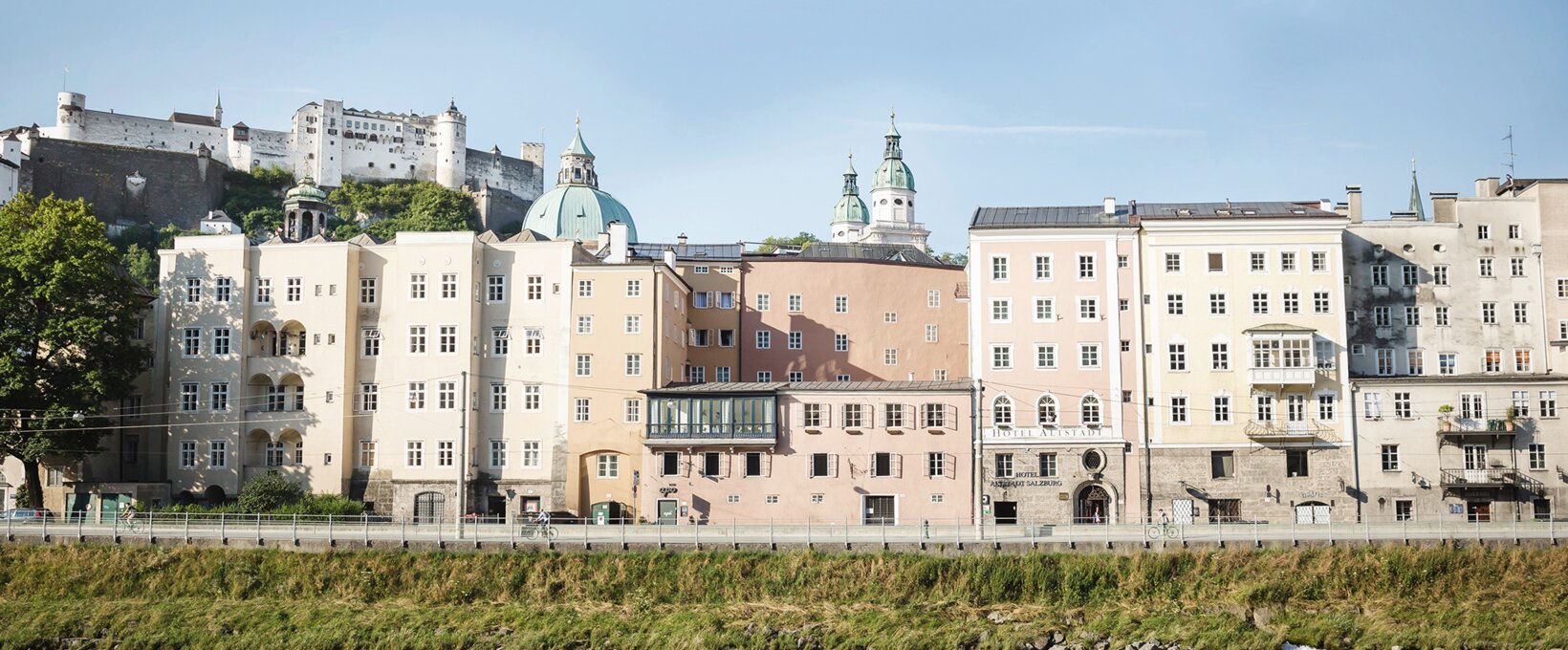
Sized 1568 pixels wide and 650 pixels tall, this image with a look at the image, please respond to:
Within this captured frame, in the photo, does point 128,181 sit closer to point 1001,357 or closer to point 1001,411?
point 1001,357

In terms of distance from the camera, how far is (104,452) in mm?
65188

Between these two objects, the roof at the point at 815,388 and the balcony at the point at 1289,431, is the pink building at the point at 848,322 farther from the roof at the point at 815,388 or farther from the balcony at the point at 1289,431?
the balcony at the point at 1289,431

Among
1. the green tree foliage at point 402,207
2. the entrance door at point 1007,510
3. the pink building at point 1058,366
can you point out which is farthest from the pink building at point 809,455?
the green tree foliage at point 402,207

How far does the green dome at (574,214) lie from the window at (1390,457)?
61.0 meters

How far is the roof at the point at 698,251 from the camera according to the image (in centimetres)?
7831

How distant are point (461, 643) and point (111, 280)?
29053mm

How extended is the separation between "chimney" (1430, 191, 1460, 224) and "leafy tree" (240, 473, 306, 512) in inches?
1965

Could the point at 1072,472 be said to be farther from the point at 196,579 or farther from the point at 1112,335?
the point at 196,579

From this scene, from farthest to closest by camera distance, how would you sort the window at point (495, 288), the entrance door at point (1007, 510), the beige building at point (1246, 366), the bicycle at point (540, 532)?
the window at point (495, 288) < the entrance door at point (1007, 510) < the beige building at point (1246, 366) < the bicycle at point (540, 532)

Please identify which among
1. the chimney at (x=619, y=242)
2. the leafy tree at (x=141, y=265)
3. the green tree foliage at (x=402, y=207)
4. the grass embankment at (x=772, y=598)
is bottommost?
the grass embankment at (x=772, y=598)

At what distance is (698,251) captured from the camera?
264 ft

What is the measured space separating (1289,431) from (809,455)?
19250mm

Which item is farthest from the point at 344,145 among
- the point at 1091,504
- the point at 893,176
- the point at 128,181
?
the point at 1091,504

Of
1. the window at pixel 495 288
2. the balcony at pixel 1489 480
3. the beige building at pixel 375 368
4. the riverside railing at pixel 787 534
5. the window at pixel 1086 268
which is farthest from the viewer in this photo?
the window at pixel 495 288
